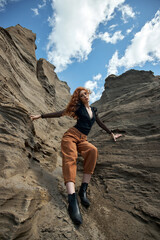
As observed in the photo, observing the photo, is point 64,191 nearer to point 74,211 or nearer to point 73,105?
point 74,211

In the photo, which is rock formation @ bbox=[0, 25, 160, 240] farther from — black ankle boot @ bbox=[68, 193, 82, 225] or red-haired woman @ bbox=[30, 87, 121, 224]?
red-haired woman @ bbox=[30, 87, 121, 224]

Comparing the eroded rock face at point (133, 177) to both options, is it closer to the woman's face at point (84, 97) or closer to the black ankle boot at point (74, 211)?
the black ankle boot at point (74, 211)

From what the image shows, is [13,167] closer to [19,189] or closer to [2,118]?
[19,189]

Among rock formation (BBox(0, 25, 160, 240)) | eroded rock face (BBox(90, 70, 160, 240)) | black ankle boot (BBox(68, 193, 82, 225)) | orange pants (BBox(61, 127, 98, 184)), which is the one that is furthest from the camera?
orange pants (BBox(61, 127, 98, 184))

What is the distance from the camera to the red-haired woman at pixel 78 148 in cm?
276

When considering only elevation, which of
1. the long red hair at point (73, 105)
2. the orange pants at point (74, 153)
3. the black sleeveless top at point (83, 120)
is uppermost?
the long red hair at point (73, 105)

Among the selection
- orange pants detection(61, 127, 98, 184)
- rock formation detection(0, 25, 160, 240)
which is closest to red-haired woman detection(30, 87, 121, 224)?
orange pants detection(61, 127, 98, 184)

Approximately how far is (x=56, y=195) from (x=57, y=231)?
2.68 ft

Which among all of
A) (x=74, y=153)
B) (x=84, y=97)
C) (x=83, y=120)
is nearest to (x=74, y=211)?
(x=74, y=153)

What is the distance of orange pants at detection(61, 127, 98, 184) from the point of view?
301 centimetres

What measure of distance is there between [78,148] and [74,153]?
40 cm

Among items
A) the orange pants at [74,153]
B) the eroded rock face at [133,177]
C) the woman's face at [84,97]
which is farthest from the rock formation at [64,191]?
the woman's face at [84,97]

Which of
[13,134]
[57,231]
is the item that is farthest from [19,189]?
[13,134]

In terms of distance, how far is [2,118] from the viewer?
3.12 metres
